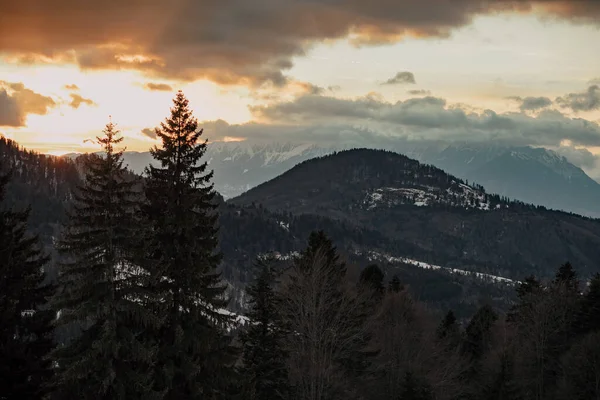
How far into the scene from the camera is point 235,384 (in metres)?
26.8

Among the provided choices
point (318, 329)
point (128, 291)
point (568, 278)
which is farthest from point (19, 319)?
point (568, 278)

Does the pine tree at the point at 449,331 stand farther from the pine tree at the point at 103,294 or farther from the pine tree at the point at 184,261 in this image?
the pine tree at the point at 103,294

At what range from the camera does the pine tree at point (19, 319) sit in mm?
19281

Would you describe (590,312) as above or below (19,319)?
below

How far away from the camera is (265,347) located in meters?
35.8

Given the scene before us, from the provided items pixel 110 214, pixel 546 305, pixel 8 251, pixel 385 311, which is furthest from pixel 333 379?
pixel 546 305

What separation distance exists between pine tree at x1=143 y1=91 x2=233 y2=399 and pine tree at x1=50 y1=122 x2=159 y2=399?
122cm

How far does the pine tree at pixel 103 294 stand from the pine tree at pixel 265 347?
12.8 m

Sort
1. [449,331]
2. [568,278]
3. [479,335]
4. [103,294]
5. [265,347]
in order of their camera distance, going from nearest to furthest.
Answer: [103,294] < [265,347] < [568,278] < [449,331] < [479,335]

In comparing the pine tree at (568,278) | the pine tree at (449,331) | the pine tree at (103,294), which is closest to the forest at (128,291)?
the pine tree at (103,294)

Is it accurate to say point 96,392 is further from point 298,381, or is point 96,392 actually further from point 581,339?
point 581,339

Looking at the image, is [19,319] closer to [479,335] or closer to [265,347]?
[265,347]

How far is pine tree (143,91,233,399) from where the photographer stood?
947 inches

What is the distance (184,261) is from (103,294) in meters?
3.52
